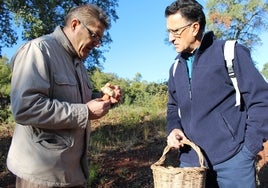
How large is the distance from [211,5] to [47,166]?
111ft

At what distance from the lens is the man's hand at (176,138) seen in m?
3.02

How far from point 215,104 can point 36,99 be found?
47.8 inches

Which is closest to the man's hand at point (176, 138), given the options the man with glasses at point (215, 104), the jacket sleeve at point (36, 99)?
the man with glasses at point (215, 104)

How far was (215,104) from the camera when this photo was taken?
114 inches

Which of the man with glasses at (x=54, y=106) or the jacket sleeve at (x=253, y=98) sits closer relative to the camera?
the man with glasses at (x=54, y=106)

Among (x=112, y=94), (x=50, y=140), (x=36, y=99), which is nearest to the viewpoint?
(x=36, y=99)

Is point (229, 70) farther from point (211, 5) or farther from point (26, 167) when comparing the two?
point (211, 5)

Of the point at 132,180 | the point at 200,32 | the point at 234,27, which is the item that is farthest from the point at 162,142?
the point at 234,27

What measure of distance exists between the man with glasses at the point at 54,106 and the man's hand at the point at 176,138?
0.53 meters

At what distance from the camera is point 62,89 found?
2.76 metres

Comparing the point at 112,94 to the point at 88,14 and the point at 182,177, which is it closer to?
the point at 88,14

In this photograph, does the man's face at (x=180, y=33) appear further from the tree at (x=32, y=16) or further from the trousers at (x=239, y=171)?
the tree at (x=32, y=16)

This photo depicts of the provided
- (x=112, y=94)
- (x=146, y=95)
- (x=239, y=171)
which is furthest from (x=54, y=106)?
(x=146, y=95)

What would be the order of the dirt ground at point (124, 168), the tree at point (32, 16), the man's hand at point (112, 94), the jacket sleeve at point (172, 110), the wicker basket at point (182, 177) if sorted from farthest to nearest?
the tree at point (32, 16) → the dirt ground at point (124, 168) → the jacket sleeve at point (172, 110) → the man's hand at point (112, 94) → the wicker basket at point (182, 177)
